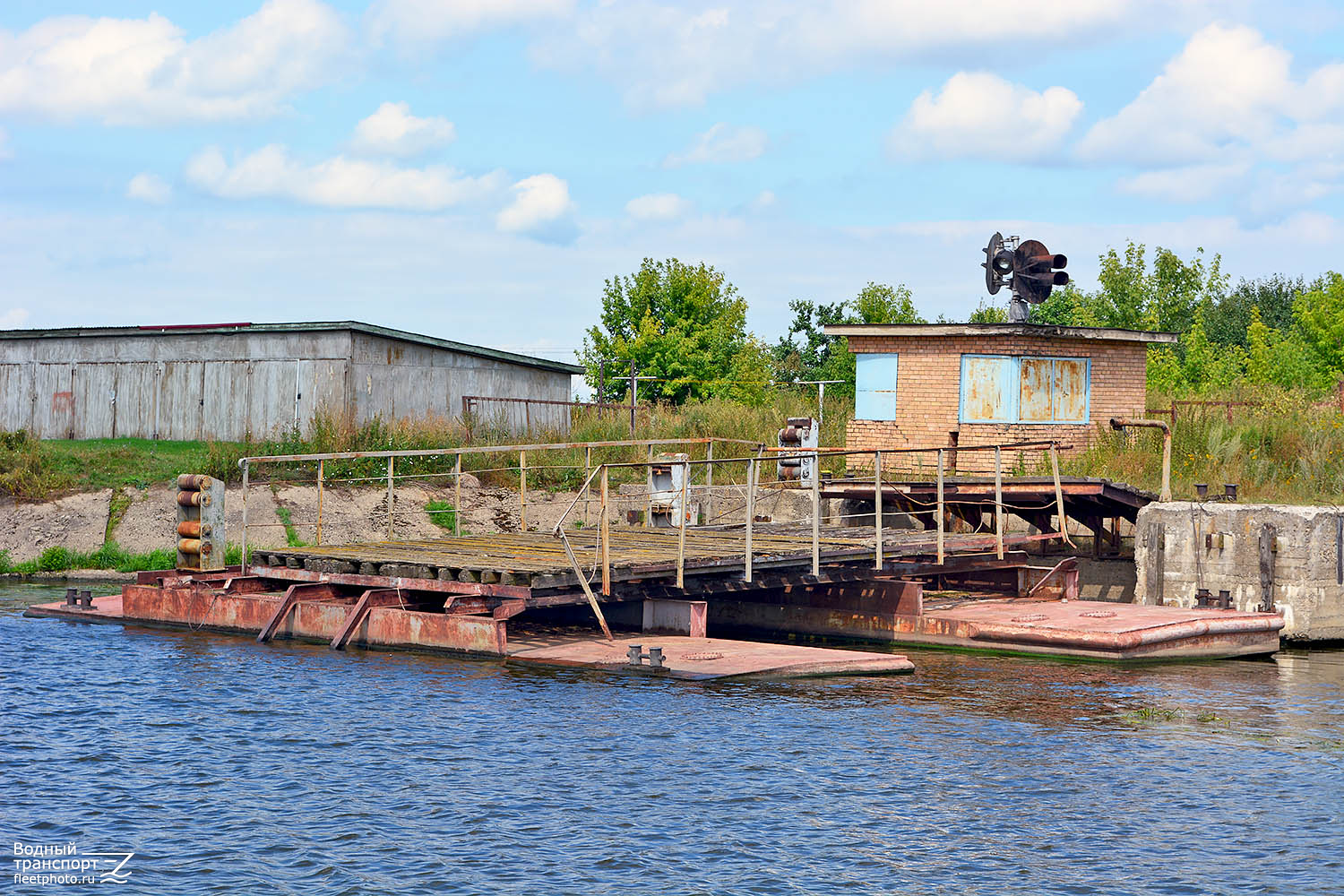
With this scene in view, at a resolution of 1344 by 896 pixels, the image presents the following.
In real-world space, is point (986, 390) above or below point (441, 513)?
above

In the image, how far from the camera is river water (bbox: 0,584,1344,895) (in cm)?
1067

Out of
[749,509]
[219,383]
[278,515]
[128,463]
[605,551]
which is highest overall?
[219,383]

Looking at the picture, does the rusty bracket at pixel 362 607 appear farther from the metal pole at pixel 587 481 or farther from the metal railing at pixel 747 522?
the metal pole at pixel 587 481

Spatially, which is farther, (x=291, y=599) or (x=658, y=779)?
(x=291, y=599)

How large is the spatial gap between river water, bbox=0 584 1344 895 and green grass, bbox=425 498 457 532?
1359cm

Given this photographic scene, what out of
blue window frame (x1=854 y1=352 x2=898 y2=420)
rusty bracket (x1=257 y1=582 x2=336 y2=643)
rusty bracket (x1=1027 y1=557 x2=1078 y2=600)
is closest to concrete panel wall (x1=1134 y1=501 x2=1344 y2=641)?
rusty bracket (x1=1027 y1=557 x2=1078 y2=600)

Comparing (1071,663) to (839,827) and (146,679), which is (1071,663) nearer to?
(839,827)

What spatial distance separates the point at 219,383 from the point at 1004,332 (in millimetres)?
21055

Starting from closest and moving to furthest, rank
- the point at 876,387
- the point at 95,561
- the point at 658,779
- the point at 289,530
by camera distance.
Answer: the point at 658,779
the point at 876,387
the point at 95,561
the point at 289,530

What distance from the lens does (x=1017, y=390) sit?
2798 centimetres

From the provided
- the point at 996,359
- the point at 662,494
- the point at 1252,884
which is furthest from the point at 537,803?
the point at 996,359

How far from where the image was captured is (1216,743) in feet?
48.3

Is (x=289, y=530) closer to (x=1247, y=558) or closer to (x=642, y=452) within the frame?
(x=642, y=452)

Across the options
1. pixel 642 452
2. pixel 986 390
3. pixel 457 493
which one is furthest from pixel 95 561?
pixel 986 390
